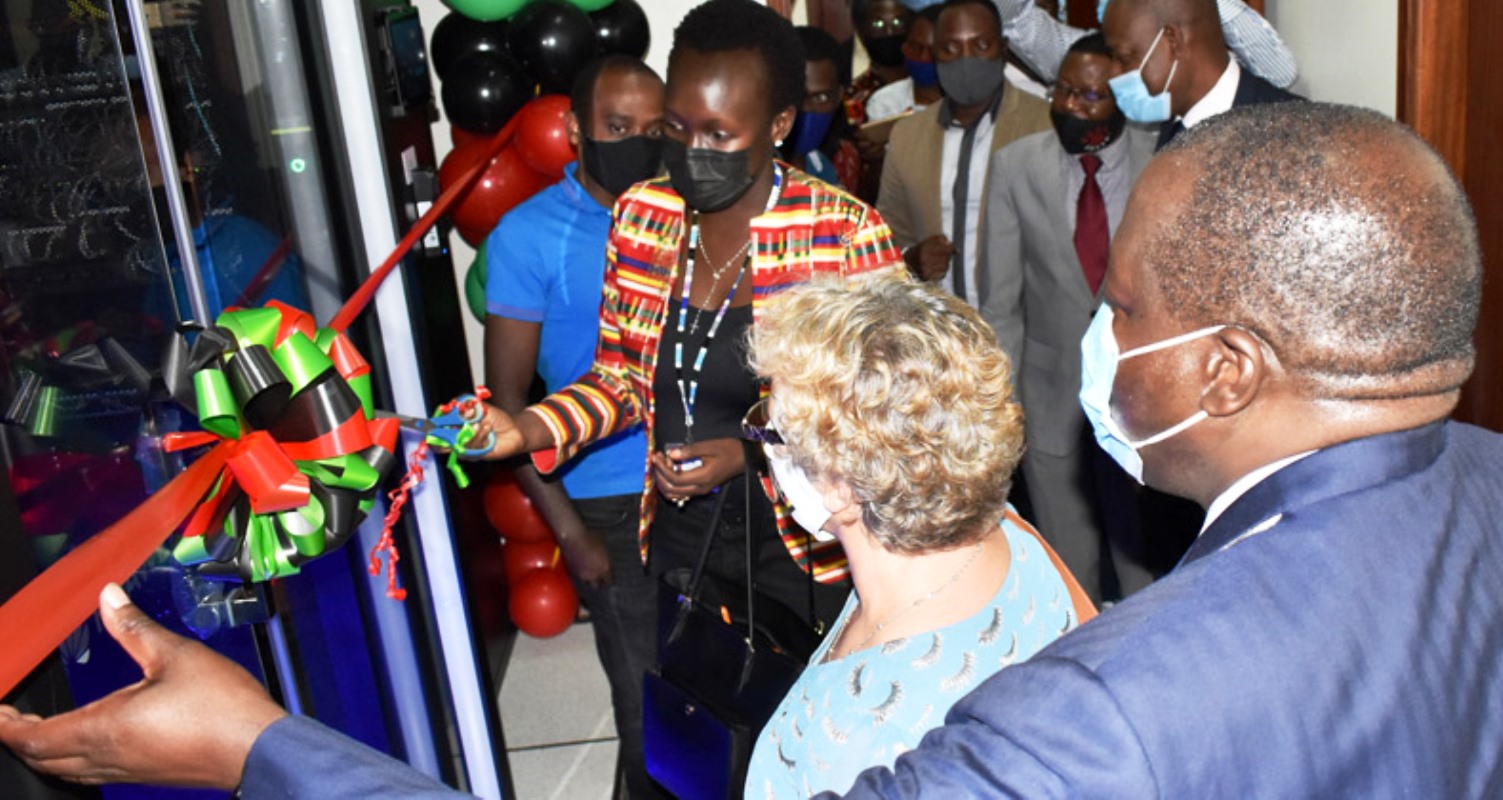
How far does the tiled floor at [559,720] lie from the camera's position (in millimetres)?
3197

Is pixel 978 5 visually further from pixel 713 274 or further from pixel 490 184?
pixel 713 274

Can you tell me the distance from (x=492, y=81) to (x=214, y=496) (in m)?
2.57

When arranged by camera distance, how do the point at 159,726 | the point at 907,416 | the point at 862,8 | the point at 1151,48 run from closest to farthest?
the point at 159,726 → the point at 907,416 → the point at 1151,48 → the point at 862,8

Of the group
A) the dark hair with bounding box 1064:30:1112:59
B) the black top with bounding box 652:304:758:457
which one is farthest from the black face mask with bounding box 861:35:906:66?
the black top with bounding box 652:304:758:457

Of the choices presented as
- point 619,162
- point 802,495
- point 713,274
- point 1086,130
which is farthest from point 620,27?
point 802,495

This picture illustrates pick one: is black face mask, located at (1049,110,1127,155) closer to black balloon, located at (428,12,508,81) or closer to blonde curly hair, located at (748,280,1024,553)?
black balloon, located at (428,12,508,81)

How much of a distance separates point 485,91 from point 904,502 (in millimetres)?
2683

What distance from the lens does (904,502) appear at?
1355mm

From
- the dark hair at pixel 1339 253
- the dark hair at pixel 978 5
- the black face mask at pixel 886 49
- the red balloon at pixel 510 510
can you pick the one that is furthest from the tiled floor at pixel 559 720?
the black face mask at pixel 886 49

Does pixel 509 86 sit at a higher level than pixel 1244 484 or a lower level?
higher

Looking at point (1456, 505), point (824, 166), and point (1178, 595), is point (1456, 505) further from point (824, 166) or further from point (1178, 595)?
point (824, 166)

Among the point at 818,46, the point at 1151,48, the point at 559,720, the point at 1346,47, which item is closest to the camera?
the point at 1151,48

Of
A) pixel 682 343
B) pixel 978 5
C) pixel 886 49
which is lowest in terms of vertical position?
pixel 682 343

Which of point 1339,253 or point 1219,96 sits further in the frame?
point 1219,96
